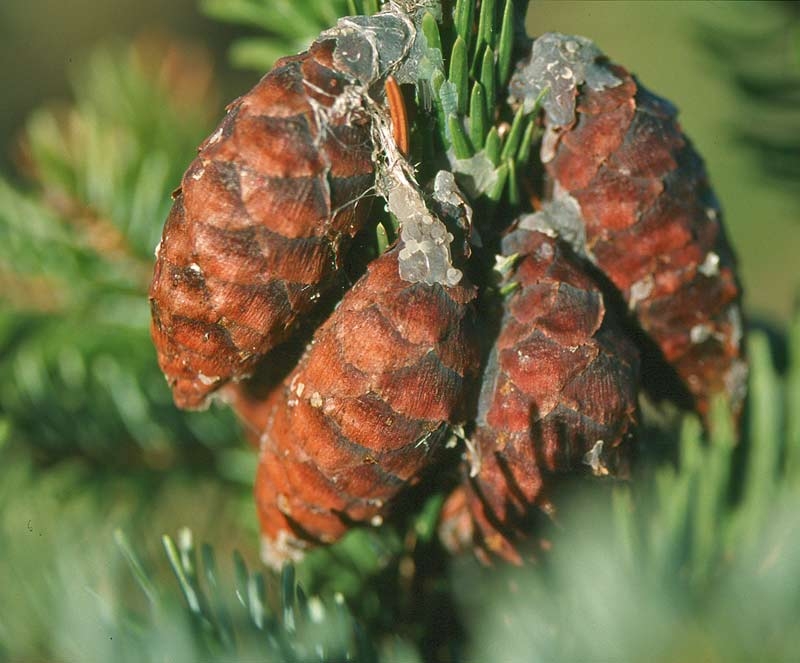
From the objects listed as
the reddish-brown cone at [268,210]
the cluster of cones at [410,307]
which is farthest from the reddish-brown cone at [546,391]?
the reddish-brown cone at [268,210]

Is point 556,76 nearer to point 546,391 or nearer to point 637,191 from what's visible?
point 637,191

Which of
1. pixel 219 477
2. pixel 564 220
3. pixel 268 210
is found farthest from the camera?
pixel 219 477

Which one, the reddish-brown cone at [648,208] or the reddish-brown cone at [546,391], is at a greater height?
the reddish-brown cone at [648,208]

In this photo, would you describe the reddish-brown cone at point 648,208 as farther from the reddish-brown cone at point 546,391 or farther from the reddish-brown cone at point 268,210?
the reddish-brown cone at point 268,210

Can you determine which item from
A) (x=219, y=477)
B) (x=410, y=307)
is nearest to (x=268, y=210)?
(x=410, y=307)

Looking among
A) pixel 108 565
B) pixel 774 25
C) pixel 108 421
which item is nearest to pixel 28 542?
pixel 108 565

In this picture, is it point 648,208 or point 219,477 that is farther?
point 219,477

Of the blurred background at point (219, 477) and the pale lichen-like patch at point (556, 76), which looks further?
the pale lichen-like patch at point (556, 76)
